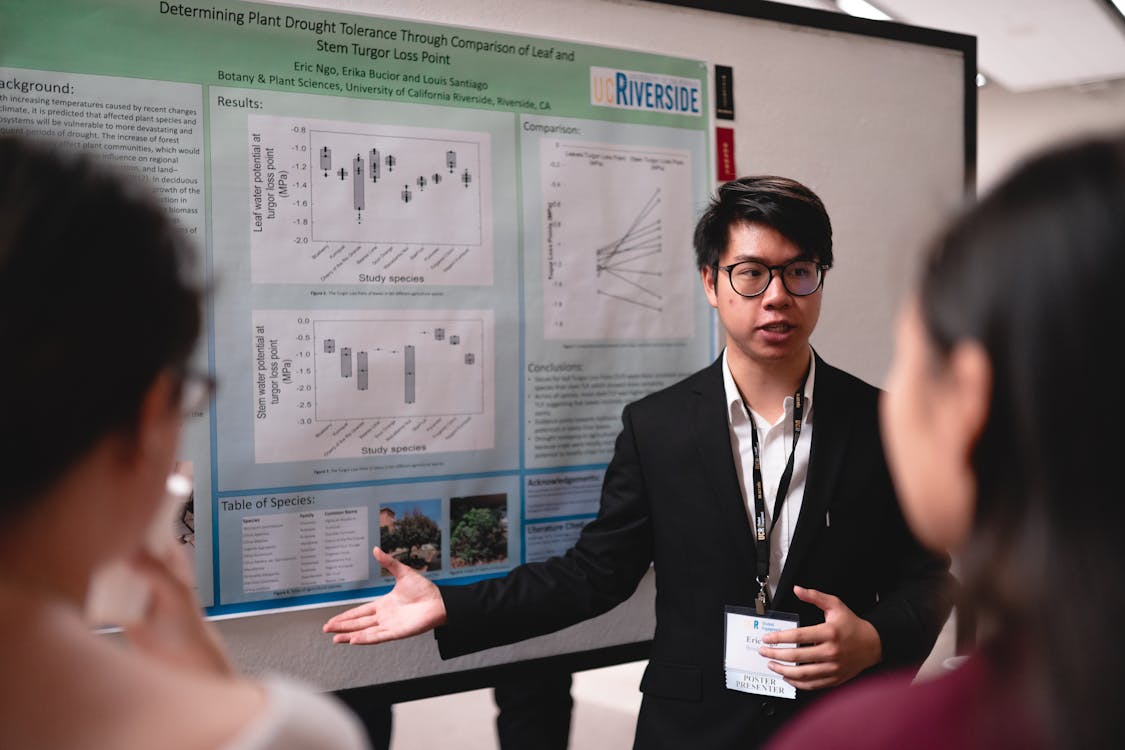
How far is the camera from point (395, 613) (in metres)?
1.69

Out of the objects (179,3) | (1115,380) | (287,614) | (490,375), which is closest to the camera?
(1115,380)

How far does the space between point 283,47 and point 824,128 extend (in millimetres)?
1449

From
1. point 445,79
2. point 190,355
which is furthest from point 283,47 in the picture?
point 190,355

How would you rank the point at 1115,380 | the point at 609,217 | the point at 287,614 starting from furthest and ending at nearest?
the point at 609,217 < the point at 287,614 < the point at 1115,380

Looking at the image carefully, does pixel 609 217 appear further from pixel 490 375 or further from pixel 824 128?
pixel 824 128

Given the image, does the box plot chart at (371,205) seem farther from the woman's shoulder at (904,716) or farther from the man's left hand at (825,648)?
the woman's shoulder at (904,716)

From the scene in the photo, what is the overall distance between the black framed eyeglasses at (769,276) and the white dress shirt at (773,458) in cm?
16

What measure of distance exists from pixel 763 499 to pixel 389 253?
0.93 m

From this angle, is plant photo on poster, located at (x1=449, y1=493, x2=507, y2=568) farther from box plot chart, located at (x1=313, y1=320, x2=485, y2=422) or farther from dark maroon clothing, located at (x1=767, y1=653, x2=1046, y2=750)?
dark maroon clothing, located at (x1=767, y1=653, x2=1046, y2=750)

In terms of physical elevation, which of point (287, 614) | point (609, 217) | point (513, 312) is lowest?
point (287, 614)

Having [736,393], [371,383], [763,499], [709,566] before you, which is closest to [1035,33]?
[736,393]

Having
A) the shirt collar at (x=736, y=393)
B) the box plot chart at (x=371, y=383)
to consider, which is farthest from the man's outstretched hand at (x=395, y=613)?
the shirt collar at (x=736, y=393)

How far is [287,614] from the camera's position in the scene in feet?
5.87

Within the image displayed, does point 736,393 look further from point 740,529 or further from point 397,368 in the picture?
point 397,368
